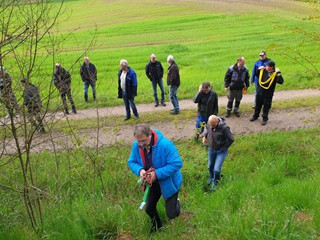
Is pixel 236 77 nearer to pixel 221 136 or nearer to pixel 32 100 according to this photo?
pixel 221 136

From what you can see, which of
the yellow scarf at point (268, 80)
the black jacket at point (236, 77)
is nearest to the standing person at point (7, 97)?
the yellow scarf at point (268, 80)

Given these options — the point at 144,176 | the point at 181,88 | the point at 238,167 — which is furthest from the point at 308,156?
the point at 181,88

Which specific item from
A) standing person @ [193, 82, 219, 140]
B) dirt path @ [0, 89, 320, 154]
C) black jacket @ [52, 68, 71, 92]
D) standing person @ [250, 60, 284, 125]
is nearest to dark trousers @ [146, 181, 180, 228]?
black jacket @ [52, 68, 71, 92]

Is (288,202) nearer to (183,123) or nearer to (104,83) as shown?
(183,123)

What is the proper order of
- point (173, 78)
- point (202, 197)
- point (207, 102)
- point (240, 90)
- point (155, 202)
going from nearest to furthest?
Answer: point (155, 202)
point (202, 197)
point (207, 102)
point (240, 90)
point (173, 78)

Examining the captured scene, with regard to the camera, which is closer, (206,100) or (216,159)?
(216,159)

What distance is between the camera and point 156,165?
462 centimetres

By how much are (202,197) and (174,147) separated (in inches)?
80.1

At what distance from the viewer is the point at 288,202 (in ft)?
16.8

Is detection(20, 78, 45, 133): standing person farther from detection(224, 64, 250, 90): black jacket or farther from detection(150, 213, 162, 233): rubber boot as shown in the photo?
detection(224, 64, 250, 90): black jacket

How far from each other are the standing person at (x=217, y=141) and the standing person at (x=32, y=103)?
317cm

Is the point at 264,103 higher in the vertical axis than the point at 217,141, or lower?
lower

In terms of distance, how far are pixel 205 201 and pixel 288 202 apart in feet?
4.63

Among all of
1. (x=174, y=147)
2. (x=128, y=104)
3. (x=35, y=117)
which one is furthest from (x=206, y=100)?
(x=35, y=117)
